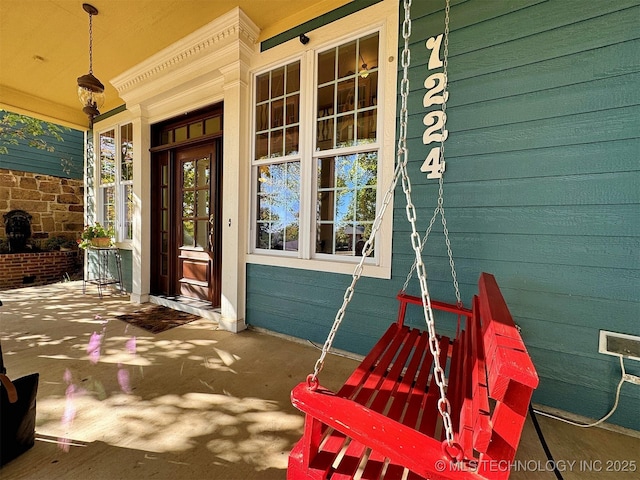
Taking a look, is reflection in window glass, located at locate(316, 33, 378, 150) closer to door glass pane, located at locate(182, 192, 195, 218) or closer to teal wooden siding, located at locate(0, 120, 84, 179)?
door glass pane, located at locate(182, 192, 195, 218)

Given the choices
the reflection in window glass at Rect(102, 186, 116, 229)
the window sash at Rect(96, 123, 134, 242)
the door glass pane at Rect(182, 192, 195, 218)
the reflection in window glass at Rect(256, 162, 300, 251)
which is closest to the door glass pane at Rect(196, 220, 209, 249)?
the door glass pane at Rect(182, 192, 195, 218)

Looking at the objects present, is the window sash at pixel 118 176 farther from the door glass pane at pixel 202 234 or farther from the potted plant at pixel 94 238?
the door glass pane at pixel 202 234

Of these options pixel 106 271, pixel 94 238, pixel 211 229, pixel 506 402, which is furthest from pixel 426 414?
pixel 106 271

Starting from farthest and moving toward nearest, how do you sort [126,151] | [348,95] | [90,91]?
1. [126,151]
2. [90,91]
3. [348,95]

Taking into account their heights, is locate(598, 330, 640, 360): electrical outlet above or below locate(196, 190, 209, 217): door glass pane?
below

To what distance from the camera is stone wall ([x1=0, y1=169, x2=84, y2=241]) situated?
5.68 m

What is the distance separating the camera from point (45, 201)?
6188mm

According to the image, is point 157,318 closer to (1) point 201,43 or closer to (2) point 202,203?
(2) point 202,203

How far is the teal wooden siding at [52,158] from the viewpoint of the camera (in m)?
5.77

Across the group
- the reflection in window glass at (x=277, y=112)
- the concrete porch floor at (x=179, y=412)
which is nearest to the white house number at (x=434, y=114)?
the reflection in window glass at (x=277, y=112)

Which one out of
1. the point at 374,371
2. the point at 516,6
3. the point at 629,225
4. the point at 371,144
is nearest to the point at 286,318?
the point at 374,371

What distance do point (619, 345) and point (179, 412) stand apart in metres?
2.62

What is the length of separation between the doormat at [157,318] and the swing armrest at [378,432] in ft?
8.90

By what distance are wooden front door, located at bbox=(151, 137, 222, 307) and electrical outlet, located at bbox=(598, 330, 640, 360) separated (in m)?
3.57
